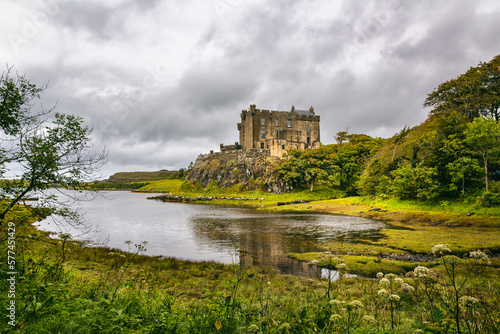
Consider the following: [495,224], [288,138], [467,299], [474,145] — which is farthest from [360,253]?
[288,138]

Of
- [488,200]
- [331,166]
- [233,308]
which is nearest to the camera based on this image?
[233,308]

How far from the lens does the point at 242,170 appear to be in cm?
7988

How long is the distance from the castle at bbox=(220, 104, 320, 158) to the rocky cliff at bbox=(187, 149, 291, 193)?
376 cm

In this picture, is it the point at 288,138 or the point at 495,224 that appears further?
the point at 288,138

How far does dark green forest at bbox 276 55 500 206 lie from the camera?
96.0ft

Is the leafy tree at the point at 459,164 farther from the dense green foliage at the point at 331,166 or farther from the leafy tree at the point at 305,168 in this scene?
the leafy tree at the point at 305,168

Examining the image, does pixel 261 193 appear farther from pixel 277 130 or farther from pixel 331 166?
pixel 277 130

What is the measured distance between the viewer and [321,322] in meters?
4.43

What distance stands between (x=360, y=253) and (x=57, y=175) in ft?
54.9

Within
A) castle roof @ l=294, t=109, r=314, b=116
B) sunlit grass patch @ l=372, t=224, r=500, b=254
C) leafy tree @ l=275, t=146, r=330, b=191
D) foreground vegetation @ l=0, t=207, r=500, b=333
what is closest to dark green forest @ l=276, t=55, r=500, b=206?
leafy tree @ l=275, t=146, r=330, b=191

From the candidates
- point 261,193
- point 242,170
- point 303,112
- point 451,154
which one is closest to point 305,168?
point 261,193

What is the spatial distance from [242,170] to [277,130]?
18.9m

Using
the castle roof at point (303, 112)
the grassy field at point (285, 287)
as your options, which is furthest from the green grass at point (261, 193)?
the castle roof at point (303, 112)

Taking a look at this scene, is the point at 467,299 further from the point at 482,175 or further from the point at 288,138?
the point at 288,138
